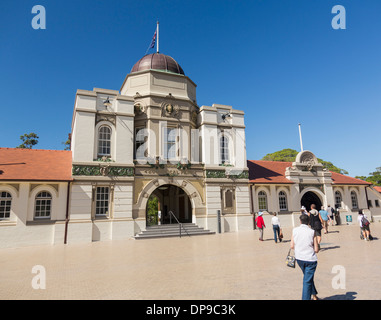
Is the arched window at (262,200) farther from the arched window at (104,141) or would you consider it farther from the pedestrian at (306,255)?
the pedestrian at (306,255)

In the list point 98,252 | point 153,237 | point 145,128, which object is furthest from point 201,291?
point 145,128

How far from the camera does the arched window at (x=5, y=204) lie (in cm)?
1566

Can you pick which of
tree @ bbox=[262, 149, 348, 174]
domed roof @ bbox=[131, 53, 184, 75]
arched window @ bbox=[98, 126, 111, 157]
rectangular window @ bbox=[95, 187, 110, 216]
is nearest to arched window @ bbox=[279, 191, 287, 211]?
domed roof @ bbox=[131, 53, 184, 75]

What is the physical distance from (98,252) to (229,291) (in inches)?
338

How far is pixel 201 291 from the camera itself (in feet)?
21.4

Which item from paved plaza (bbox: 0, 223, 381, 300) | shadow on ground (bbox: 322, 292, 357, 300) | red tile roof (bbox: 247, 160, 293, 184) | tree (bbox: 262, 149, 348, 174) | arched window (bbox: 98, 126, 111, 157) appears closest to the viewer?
shadow on ground (bbox: 322, 292, 357, 300)

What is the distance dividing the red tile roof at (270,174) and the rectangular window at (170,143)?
24.5 ft

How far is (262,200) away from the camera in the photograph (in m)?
23.2

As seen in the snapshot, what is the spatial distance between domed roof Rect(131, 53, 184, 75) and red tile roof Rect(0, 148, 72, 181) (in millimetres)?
10254

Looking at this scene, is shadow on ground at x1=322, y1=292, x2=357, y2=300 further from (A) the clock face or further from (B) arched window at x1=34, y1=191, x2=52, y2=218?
(A) the clock face

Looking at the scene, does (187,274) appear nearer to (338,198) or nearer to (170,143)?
(170,143)

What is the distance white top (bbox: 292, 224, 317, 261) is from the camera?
526cm

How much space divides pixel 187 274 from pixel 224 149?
606 inches
